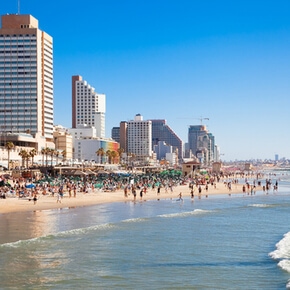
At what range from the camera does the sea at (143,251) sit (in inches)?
754

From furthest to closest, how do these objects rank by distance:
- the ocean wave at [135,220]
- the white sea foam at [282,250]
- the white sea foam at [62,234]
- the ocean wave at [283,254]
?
the ocean wave at [135,220], the white sea foam at [62,234], the white sea foam at [282,250], the ocean wave at [283,254]

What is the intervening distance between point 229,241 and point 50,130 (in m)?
111

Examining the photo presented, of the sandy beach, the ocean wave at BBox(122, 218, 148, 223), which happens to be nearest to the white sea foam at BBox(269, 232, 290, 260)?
the ocean wave at BBox(122, 218, 148, 223)

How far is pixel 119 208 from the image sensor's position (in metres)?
46.1

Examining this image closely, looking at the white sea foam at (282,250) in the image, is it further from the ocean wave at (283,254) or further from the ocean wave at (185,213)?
the ocean wave at (185,213)

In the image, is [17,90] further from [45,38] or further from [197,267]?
[197,267]

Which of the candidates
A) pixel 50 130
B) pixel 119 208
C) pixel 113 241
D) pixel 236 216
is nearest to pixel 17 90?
pixel 50 130

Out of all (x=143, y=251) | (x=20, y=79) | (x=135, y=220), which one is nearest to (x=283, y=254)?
(x=143, y=251)

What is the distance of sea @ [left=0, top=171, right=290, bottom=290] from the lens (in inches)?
754

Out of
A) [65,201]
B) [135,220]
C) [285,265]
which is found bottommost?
[285,265]

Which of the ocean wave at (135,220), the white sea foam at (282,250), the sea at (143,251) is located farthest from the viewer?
the ocean wave at (135,220)

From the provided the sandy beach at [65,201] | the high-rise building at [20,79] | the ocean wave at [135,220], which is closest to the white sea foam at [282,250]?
the ocean wave at [135,220]

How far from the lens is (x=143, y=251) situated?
976 inches

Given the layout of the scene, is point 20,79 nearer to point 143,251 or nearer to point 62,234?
point 62,234
